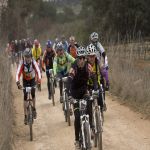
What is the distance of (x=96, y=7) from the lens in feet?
141

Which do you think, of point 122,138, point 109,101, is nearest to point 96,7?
point 109,101

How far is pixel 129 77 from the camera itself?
1797cm

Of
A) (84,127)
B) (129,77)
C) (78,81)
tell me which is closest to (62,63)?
(129,77)

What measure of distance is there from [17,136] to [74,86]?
3.84 m

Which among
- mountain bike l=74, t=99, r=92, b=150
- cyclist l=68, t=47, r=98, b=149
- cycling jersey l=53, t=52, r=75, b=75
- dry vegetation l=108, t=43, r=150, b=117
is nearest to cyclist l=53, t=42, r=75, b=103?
cycling jersey l=53, t=52, r=75, b=75

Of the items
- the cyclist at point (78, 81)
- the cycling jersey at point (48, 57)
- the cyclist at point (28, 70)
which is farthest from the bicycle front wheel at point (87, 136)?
the cycling jersey at point (48, 57)

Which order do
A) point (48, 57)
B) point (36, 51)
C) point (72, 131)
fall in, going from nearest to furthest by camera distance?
point (72, 131)
point (48, 57)
point (36, 51)

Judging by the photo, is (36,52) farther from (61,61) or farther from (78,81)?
(78,81)

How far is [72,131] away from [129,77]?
17.3 ft

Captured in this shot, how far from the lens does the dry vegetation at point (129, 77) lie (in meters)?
16.0

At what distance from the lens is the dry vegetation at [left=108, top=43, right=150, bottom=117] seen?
1605 centimetres

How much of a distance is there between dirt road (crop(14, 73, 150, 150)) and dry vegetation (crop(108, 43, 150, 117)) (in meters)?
0.49

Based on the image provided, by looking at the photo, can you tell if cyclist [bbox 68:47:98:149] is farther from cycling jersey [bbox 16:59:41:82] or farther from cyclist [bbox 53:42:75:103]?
cyclist [bbox 53:42:75:103]

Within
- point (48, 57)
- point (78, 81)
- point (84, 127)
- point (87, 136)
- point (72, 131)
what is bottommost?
point (72, 131)
